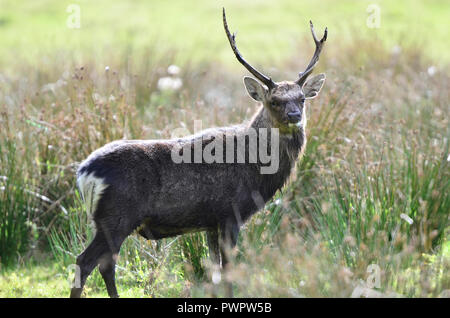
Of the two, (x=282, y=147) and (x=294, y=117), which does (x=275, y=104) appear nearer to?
(x=294, y=117)

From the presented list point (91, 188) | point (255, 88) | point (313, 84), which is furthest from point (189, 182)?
point (313, 84)

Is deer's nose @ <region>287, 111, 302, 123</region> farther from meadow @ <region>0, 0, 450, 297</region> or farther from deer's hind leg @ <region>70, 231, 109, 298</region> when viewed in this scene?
deer's hind leg @ <region>70, 231, 109, 298</region>

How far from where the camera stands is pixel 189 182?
19.4 feet

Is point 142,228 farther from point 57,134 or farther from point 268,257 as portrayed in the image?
point 57,134

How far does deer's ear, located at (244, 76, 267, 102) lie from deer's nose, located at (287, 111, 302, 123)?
18.8 inches

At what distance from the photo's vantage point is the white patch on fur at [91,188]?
5.52 meters

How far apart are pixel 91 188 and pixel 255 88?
1992mm

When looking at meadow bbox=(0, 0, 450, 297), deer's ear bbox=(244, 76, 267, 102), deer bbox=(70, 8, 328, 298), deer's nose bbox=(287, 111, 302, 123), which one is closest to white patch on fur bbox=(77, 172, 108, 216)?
deer bbox=(70, 8, 328, 298)

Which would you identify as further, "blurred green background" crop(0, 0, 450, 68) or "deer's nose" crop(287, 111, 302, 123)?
"blurred green background" crop(0, 0, 450, 68)

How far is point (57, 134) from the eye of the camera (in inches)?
314

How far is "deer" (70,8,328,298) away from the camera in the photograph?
219 inches

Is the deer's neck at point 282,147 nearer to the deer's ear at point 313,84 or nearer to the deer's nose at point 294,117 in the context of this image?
the deer's nose at point 294,117

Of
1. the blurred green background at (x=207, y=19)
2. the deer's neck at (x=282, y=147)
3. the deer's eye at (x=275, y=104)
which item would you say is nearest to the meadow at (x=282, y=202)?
the deer's neck at (x=282, y=147)
